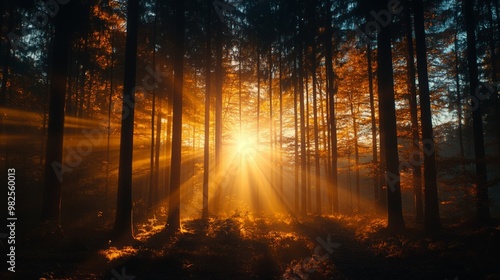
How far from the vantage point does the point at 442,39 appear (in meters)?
20.4

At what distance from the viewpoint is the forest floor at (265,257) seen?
6.98 meters

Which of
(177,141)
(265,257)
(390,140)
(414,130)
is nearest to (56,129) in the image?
(177,141)

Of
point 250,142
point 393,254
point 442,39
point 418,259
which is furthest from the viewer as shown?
point 250,142

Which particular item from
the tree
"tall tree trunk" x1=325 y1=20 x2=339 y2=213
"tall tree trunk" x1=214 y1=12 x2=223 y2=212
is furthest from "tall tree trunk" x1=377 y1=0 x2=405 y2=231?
the tree

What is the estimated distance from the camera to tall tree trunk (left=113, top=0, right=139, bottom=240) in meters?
10.9

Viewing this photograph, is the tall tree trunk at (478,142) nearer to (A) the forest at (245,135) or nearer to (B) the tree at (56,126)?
(A) the forest at (245,135)

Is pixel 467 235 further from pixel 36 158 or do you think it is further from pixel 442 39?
pixel 36 158

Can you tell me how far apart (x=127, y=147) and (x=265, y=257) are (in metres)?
6.32

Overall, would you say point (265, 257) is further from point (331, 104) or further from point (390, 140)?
point (331, 104)

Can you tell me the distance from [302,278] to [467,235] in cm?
599

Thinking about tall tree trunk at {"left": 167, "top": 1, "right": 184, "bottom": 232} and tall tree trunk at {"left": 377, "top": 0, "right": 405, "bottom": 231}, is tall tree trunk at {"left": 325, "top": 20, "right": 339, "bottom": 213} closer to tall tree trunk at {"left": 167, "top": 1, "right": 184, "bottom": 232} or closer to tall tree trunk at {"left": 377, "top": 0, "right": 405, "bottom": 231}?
tall tree trunk at {"left": 377, "top": 0, "right": 405, "bottom": 231}

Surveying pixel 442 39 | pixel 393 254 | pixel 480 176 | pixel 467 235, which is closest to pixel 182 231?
pixel 393 254

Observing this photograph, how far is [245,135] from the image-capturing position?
3334 cm

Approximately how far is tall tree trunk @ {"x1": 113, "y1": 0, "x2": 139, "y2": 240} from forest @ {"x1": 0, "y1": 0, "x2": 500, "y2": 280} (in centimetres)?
5
